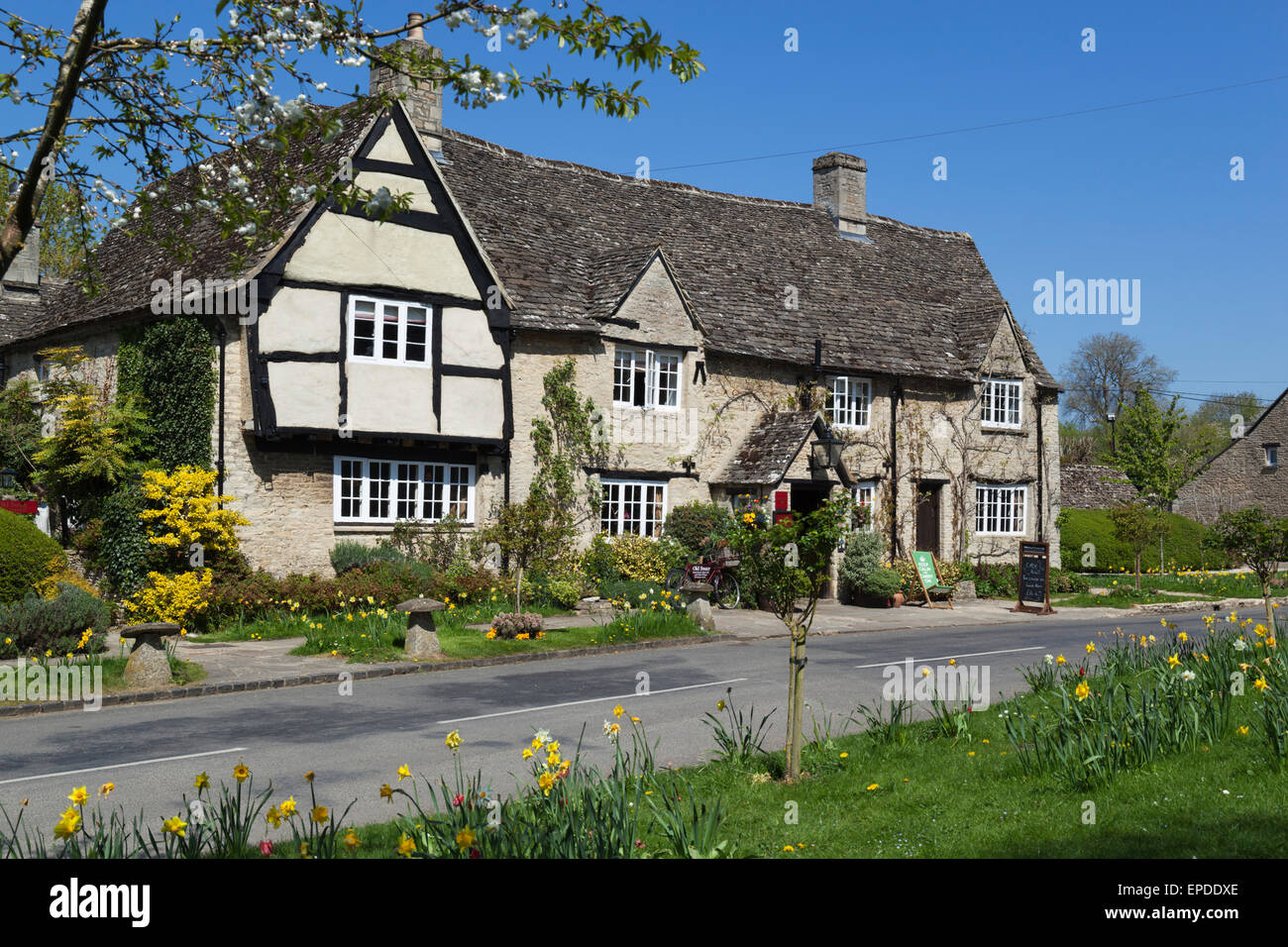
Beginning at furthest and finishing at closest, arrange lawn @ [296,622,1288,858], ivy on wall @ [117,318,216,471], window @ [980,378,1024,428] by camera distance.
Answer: window @ [980,378,1024,428] < ivy on wall @ [117,318,216,471] < lawn @ [296,622,1288,858]

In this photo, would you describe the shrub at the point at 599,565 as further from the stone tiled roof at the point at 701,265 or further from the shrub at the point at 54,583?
the shrub at the point at 54,583

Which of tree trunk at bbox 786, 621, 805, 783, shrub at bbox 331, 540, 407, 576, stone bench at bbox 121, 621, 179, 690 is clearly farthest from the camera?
shrub at bbox 331, 540, 407, 576

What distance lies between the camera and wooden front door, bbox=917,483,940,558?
29.3 m

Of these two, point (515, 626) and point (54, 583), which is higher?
point (54, 583)

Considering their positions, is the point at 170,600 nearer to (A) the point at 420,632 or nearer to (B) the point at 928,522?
(A) the point at 420,632

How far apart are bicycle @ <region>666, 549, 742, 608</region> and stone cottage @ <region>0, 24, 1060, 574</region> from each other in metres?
1.85

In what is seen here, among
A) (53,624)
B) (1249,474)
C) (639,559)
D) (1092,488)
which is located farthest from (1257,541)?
(1249,474)

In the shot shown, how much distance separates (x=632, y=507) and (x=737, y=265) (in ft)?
27.5

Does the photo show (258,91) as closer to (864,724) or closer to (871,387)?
(864,724)

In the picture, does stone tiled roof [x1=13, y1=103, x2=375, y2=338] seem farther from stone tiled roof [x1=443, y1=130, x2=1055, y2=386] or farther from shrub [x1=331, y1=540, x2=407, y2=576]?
shrub [x1=331, y1=540, x2=407, y2=576]

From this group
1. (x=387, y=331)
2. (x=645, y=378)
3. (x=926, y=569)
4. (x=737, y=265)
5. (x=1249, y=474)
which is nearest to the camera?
(x=387, y=331)

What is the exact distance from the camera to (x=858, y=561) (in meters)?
25.5

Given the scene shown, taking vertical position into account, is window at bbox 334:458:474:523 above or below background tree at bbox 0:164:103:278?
below

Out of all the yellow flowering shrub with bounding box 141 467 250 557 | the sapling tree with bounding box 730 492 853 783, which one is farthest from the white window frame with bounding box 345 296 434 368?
the sapling tree with bounding box 730 492 853 783
